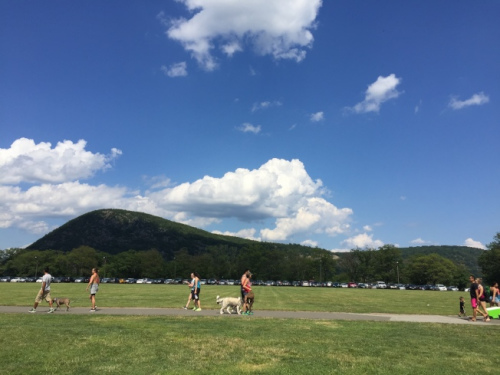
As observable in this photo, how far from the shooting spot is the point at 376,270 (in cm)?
13850

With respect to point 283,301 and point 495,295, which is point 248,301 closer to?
point 283,301

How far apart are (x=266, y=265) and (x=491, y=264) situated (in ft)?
271

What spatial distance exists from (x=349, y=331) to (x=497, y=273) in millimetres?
98664

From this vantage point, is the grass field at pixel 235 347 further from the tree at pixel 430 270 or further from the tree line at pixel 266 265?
the tree at pixel 430 270

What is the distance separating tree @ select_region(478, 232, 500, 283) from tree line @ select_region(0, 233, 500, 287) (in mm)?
29788

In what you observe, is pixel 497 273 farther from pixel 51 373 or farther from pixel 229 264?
pixel 51 373

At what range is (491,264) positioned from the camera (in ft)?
317

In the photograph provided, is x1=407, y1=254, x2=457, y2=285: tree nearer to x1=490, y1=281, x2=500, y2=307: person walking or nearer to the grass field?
x1=490, y1=281, x2=500, y2=307: person walking

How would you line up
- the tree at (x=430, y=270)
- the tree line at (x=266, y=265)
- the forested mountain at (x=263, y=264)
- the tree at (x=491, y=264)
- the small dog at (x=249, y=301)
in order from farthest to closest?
the forested mountain at (x=263, y=264) → the tree line at (x=266, y=265) → the tree at (x=430, y=270) → the tree at (x=491, y=264) → the small dog at (x=249, y=301)

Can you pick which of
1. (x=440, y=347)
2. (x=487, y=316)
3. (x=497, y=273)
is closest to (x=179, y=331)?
(x=440, y=347)

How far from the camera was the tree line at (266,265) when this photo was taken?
447 feet

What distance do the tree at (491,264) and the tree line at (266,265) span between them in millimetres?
29788

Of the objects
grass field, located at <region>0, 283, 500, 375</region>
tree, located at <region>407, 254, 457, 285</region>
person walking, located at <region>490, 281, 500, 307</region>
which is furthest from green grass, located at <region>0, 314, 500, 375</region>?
tree, located at <region>407, 254, 457, 285</region>

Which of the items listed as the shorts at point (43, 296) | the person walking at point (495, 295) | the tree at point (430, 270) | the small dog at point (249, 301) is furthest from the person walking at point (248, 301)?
the tree at point (430, 270)
